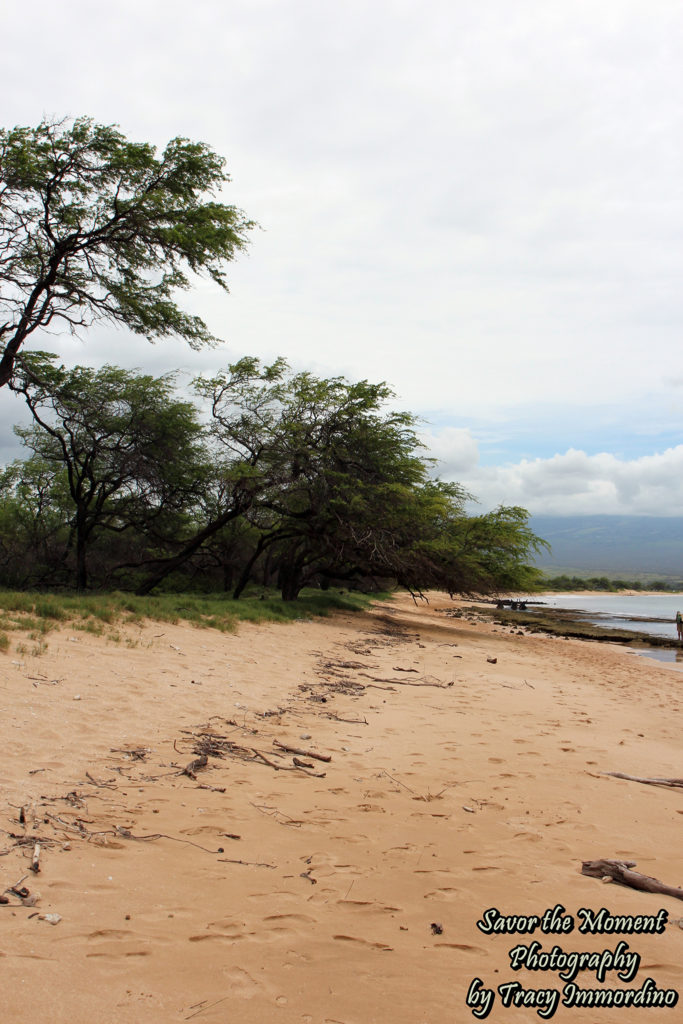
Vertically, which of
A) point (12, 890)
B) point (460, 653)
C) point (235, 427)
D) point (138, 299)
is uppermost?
point (138, 299)

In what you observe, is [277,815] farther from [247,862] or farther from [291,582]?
[291,582]

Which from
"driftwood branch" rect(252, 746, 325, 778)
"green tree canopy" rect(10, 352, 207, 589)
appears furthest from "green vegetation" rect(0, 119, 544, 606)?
"driftwood branch" rect(252, 746, 325, 778)

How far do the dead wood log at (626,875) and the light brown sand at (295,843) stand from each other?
0.09 meters

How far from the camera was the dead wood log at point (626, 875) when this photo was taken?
385cm

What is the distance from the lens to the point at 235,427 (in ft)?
69.3

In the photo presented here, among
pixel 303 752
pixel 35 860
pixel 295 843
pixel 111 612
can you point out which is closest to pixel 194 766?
pixel 303 752

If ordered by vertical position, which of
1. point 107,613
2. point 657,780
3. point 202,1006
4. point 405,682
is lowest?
point 405,682

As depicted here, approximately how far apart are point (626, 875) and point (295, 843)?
223 cm

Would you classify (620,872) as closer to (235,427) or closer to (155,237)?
(155,237)

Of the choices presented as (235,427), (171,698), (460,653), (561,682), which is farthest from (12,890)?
(235,427)

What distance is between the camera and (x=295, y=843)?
433cm

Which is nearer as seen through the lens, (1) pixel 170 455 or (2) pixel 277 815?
(2) pixel 277 815

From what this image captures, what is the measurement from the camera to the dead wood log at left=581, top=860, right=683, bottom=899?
3.85 meters

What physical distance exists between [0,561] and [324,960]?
891 inches
